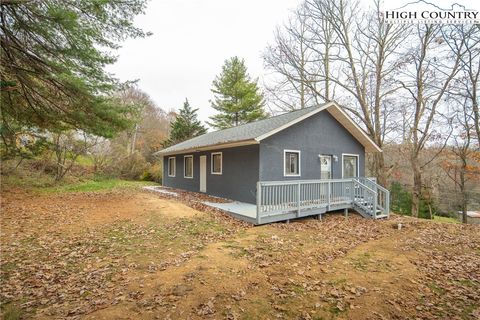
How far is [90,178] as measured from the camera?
61.6 ft

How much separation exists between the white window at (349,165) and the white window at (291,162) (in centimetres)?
334

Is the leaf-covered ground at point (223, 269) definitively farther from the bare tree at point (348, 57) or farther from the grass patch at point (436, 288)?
the bare tree at point (348, 57)

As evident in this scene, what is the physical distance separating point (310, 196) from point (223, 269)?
534cm

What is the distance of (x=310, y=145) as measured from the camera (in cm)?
1134

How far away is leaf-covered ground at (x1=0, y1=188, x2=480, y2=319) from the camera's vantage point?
3295 mm

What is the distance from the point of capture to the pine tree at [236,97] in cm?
2667

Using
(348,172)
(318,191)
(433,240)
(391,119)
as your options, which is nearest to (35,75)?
(318,191)

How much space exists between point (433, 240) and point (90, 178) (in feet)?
68.2

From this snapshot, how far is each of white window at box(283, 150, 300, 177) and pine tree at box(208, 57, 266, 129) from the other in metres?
16.7

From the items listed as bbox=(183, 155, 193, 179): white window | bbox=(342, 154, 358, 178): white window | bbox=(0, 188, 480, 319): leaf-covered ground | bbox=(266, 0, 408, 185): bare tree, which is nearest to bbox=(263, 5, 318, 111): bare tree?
bbox=(266, 0, 408, 185): bare tree

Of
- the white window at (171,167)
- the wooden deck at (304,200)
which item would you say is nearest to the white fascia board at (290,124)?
the wooden deck at (304,200)

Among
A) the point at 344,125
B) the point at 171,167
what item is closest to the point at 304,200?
the point at 344,125

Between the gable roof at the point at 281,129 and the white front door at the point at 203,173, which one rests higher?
the gable roof at the point at 281,129

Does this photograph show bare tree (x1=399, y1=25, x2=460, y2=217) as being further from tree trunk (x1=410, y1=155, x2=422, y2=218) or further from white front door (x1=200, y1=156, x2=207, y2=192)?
white front door (x1=200, y1=156, x2=207, y2=192)
